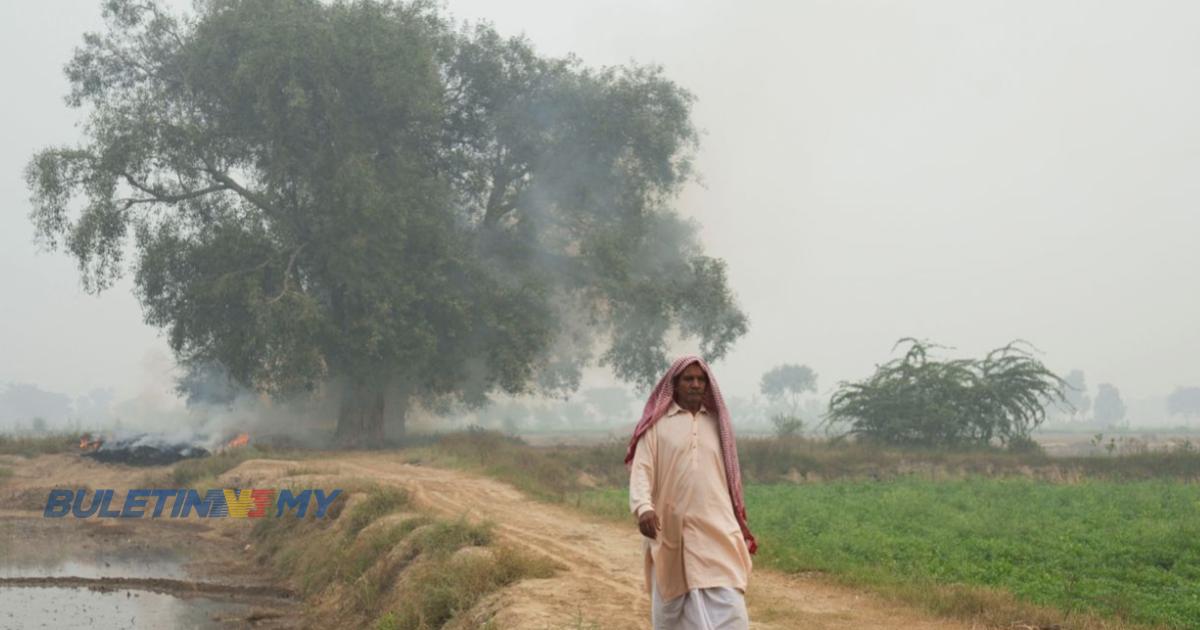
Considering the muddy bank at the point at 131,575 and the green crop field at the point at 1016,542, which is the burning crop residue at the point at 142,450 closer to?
the muddy bank at the point at 131,575

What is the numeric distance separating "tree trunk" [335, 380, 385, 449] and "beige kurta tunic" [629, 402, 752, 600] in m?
27.5

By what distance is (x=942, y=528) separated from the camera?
14.6 metres

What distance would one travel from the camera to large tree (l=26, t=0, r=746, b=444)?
29.9m

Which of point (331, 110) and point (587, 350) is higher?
point (331, 110)

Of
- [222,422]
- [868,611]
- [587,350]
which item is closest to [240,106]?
[222,422]

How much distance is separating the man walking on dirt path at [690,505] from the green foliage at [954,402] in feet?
93.0

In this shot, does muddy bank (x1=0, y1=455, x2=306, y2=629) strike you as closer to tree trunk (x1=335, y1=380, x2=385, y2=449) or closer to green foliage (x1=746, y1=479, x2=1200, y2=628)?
green foliage (x1=746, y1=479, x2=1200, y2=628)

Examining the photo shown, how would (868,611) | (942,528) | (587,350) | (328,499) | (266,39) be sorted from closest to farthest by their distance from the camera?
(868,611), (942,528), (328,499), (266,39), (587,350)

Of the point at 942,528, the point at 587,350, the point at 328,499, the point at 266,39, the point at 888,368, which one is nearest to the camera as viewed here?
the point at 942,528

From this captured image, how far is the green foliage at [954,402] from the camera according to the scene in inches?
1324

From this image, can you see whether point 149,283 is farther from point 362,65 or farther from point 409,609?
point 409,609

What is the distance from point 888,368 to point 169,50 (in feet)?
78.7

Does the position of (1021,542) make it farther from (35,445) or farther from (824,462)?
(35,445)

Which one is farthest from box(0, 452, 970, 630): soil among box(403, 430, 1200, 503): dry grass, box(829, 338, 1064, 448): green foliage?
box(829, 338, 1064, 448): green foliage
